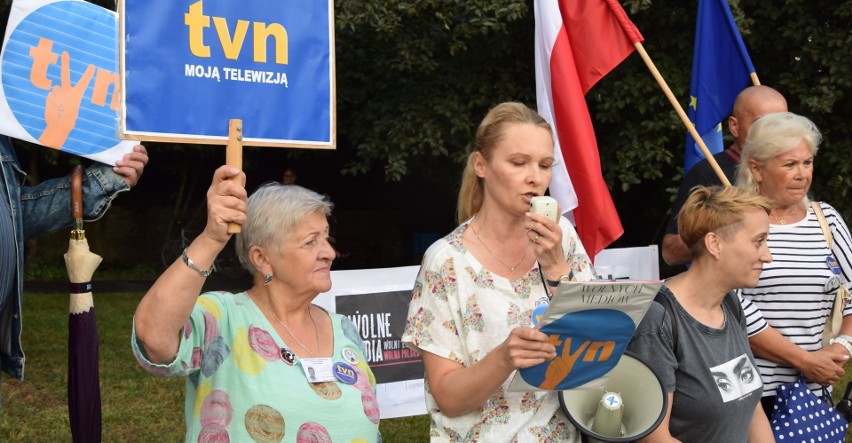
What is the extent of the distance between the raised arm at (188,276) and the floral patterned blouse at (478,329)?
0.65 m

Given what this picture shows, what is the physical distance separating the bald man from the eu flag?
53 cm

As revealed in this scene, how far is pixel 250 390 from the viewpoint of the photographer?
8.61 feet

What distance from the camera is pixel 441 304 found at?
2604 millimetres

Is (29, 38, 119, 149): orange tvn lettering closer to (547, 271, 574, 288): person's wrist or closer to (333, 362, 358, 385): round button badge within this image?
(333, 362, 358, 385): round button badge

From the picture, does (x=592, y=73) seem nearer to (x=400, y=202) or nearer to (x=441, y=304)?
(x=441, y=304)

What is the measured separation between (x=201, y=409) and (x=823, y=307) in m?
2.43

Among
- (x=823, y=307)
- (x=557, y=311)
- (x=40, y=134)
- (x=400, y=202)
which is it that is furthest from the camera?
(x=400, y=202)

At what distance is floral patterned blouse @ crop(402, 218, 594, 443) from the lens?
2.56m

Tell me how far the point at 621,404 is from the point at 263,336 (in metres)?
1.07

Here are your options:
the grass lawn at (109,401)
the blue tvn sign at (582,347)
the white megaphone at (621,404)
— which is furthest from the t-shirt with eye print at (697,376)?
the grass lawn at (109,401)

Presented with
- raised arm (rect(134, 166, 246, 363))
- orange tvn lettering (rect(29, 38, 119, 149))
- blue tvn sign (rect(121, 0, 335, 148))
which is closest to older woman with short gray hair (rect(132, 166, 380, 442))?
raised arm (rect(134, 166, 246, 363))

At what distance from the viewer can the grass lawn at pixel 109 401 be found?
6266 mm

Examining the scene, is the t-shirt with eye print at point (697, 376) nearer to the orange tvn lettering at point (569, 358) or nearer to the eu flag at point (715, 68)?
the orange tvn lettering at point (569, 358)

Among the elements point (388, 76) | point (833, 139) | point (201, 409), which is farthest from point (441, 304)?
point (388, 76)
